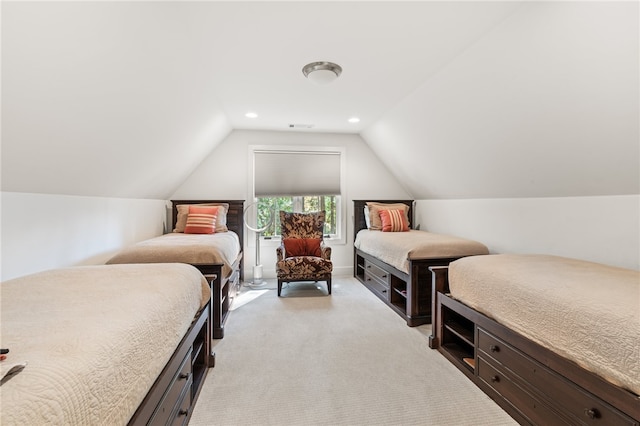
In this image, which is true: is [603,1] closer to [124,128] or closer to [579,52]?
[579,52]

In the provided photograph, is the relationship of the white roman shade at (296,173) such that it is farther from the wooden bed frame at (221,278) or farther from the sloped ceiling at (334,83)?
the sloped ceiling at (334,83)

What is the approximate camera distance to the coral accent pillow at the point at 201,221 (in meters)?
3.68

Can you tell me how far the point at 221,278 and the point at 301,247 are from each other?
1.68 metres

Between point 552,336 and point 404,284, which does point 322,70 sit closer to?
point 552,336

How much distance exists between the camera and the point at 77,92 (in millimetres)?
1551

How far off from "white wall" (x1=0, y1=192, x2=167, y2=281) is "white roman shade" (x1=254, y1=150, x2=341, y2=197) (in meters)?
1.82

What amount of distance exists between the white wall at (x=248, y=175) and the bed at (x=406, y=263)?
19.2 inches

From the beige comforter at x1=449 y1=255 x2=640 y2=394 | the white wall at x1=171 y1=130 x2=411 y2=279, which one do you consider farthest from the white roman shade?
the beige comforter at x1=449 y1=255 x2=640 y2=394

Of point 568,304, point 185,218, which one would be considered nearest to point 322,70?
point 568,304

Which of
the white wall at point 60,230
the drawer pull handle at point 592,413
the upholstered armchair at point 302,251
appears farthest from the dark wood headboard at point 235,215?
the drawer pull handle at point 592,413

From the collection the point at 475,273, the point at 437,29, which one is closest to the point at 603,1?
the point at 437,29

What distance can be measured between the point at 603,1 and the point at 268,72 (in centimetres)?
213

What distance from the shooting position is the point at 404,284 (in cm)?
325

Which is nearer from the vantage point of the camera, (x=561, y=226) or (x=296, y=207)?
(x=561, y=226)
